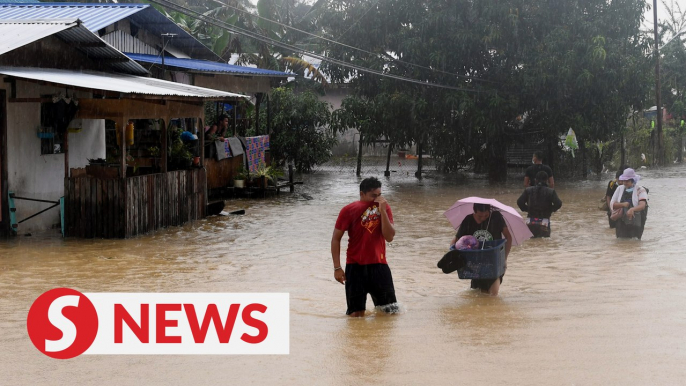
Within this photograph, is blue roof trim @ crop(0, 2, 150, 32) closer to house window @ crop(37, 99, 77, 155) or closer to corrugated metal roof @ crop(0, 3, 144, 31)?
corrugated metal roof @ crop(0, 3, 144, 31)

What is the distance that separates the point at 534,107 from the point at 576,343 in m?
20.8

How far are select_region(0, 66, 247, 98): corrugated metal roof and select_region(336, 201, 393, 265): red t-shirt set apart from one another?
6468 mm

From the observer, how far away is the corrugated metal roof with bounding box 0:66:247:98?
13.3 metres

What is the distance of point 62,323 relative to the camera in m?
8.10

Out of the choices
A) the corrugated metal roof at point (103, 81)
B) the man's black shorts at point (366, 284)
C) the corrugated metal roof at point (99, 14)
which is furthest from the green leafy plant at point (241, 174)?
the man's black shorts at point (366, 284)

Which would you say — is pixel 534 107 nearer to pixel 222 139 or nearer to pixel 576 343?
pixel 222 139

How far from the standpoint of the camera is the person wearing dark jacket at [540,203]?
1495 cm

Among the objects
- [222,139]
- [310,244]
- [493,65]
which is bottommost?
Answer: [310,244]

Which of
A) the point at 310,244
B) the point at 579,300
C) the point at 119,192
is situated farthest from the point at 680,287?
the point at 119,192

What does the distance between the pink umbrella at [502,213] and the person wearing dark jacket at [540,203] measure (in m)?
5.10

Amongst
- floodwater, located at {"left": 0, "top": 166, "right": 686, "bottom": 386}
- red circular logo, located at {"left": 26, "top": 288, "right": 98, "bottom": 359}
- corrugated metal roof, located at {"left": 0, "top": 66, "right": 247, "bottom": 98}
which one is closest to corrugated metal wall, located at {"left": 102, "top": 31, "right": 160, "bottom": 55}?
corrugated metal roof, located at {"left": 0, "top": 66, "right": 247, "bottom": 98}

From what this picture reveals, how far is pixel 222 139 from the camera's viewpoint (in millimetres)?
21500

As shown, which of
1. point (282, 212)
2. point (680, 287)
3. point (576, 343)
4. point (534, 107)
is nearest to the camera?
point (576, 343)

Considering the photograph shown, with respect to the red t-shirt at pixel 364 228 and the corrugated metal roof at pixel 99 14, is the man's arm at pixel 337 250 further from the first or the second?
the corrugated metal roof at pixel 99 14
